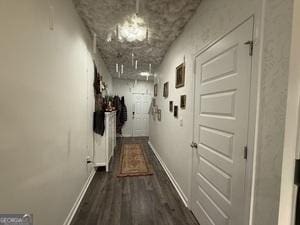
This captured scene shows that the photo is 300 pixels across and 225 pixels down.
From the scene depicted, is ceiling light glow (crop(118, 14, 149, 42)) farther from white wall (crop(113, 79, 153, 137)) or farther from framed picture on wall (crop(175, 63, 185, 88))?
white wall (crop(113, 79, 153, 137))

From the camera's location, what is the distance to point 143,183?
9.50ft

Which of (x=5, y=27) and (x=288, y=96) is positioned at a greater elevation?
(x=5, y=27)

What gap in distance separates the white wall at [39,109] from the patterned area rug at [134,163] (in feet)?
4.26

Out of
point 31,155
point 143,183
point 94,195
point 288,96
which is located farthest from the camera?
point 143,183

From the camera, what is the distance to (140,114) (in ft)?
23.9

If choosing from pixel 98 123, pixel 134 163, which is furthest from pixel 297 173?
pixel 134 163

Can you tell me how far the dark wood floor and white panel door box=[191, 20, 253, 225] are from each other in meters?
0.35

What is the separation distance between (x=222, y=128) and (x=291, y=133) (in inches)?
23.8

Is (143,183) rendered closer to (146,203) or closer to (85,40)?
(146,203)

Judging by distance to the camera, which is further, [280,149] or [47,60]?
[47,60]

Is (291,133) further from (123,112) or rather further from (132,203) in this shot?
(123,112)

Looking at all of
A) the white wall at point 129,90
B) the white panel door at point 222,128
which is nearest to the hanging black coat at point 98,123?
the white panel door at point 222,128

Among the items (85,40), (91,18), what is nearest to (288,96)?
(91,18)

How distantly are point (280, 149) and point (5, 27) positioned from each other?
159 cm
